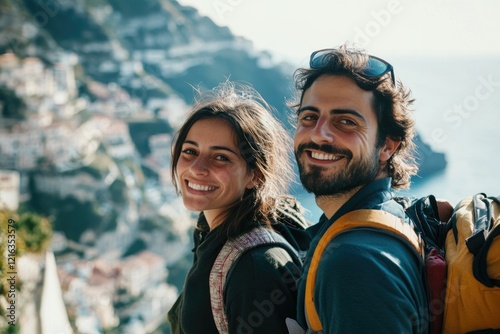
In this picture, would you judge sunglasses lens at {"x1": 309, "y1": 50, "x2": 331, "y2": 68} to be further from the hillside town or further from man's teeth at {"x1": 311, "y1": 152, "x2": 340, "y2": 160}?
the hillside town

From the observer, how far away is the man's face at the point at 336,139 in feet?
3.12

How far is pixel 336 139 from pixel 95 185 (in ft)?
105

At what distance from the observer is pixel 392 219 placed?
823mm

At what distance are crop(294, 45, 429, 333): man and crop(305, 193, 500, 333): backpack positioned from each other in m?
0.02

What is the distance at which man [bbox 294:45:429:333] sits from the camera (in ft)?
2.36

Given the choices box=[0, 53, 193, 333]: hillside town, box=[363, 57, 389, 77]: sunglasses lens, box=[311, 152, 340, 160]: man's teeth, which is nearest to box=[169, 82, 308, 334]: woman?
box=[311, 152, 340, 160]: man's teeth

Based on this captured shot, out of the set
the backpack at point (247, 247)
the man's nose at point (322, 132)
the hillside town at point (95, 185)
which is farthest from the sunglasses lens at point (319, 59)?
the hillside town at point (95, 185)

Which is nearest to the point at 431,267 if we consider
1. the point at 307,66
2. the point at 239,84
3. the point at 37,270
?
the point at 307,66

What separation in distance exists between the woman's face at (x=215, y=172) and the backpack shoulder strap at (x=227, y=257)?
137 mm

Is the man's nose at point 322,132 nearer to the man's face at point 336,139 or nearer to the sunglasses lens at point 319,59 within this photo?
the man's face at point 336,139

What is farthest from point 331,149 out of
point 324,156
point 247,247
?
point 247,247

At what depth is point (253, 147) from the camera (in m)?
1.23

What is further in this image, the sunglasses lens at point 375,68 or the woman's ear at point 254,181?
the woman's ear at point 254,181

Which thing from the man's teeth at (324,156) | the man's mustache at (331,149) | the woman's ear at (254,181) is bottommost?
the woman's ear at (254,181)
